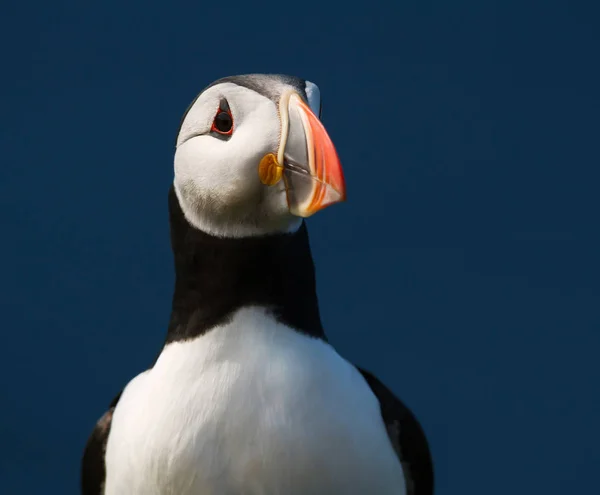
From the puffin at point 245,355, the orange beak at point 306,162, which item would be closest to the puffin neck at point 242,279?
the puffin at point 245,355

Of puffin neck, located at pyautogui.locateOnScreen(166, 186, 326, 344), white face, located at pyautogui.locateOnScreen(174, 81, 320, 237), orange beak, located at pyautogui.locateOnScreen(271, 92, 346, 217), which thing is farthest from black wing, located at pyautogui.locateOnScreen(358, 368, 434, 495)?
orange beak, located at pyautogui.locateOnScreen(271, 92, 346, 217)

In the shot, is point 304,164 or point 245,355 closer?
point 304,164

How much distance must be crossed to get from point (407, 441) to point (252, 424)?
342 mm

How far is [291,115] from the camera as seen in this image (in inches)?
60.4

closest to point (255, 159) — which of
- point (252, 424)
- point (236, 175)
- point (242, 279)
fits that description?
point (236, 175)

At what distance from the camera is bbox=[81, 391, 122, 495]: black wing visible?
186 centimetres

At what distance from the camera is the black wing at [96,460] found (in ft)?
6.12

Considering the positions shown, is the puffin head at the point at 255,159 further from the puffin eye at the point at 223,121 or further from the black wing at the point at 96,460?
the black wing at the point at 96,460

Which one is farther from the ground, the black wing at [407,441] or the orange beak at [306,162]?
the orange beak at [306,162]

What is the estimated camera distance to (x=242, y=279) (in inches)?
66.3

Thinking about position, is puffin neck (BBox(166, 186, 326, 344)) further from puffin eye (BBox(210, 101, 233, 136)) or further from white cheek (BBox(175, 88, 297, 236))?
puffin eye (BBox(210, 101, 233, 136))

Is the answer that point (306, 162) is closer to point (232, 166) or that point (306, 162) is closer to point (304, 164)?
point (304, 164)

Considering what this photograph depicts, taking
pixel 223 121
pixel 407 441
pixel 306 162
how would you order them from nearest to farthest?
pixel 306 162 < pixel 223 121 < pixel 407 441

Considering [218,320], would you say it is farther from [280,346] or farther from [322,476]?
[322,476]
